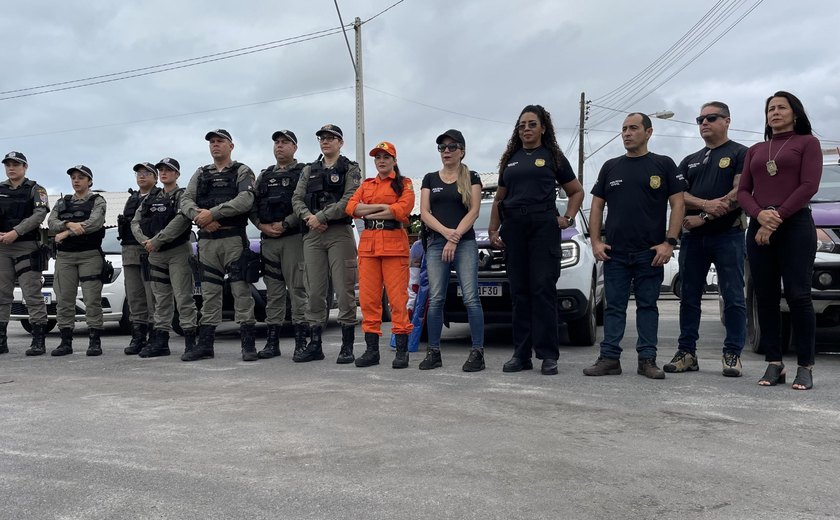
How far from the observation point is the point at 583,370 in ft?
19.5

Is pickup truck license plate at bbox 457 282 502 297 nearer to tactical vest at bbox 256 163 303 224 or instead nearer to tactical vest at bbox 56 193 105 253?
tactical vest at bbox 256 163 303 224

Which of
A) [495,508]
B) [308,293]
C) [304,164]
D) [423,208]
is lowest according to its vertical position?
[495,508]

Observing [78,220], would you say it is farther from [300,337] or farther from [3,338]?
[300,337]

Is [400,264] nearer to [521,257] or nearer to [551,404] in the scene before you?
[521,257]

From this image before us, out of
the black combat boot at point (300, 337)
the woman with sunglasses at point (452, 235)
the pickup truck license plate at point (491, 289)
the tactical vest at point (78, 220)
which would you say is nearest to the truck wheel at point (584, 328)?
the pickup truck license plate at point (491, 289)

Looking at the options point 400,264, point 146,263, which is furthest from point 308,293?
point 146,263

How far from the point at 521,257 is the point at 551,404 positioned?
1.64 m

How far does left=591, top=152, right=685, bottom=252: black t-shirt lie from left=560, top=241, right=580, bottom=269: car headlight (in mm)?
1627

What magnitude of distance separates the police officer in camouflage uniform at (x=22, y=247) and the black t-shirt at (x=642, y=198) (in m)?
5.93

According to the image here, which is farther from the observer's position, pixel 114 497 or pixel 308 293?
pixel 308 293

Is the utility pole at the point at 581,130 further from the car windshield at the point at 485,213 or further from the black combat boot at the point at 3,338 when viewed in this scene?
the black combat boot at the point at 3,338

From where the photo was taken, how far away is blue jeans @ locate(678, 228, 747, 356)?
579cm

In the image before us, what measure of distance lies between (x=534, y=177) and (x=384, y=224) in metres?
1.36

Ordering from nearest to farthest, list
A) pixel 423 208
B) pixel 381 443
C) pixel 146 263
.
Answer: pixel 381 443 → pixel 423 208 → pixel 146 263
